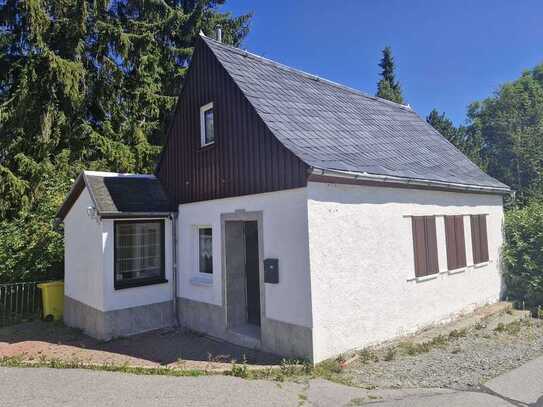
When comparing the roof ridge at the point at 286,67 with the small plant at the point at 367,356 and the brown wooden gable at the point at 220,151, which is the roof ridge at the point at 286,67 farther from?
the small plant at the point at 367,356

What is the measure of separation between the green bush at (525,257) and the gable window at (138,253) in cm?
957

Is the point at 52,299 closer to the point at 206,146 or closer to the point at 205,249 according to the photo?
the point at 205,249

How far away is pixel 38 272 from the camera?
12023 millimetres

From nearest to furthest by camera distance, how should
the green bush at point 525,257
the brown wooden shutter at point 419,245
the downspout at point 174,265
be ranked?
the brown wooden shutter at point 419,245 < the downspout at point 174,265 < the green bush at point 525,257

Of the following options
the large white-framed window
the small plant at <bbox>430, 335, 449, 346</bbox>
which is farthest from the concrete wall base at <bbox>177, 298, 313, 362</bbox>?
the small plant at <bbox>430, 335, 449, 346</bbox>

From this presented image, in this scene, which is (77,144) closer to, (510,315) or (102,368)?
(102,368)

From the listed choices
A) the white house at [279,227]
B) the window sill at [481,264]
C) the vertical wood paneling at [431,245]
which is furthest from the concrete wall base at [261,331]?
the window sill at [481,264]

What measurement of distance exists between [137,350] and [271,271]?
328 cm

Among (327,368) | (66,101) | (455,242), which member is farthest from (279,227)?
(66,101)

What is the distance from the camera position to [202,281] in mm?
8969

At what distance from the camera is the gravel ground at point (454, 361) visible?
231 inches

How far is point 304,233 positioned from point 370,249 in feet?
5.38

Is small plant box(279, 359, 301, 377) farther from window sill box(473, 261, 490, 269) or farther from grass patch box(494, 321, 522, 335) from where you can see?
window sill box(473, 261, 490, 269)

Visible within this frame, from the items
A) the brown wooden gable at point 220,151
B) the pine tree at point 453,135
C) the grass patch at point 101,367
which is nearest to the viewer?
the grass patch at point 101,367
